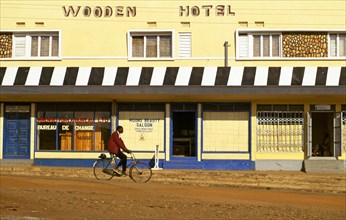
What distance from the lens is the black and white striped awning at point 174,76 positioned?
75.9 ft

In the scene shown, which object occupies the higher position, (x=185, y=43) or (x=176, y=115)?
(x=185, y=43)

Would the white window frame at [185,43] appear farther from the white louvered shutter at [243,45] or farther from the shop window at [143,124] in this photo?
the shop window at [143,124]

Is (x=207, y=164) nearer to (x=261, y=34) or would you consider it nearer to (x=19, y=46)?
(x=261, y=34)

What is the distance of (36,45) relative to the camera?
82.3 feet

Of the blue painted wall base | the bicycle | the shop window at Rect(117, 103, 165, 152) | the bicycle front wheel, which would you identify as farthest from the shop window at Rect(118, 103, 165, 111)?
the bicycle front wheel

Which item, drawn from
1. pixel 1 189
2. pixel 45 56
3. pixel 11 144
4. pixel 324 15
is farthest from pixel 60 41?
pixel 324 15

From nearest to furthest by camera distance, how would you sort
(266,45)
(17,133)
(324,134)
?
1. (266,45)
2. (324,134)
3. (17,133)

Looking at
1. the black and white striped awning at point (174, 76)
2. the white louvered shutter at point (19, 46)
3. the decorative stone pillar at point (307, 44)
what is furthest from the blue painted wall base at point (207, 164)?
the white louvered shutter at point (19, 46)

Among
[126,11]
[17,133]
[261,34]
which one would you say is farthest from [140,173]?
[261,34]

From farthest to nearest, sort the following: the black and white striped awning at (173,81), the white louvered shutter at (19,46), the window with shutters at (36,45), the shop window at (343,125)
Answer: the white louvered shutter at (19,46) < the window with shutters at (36,45) < the shop window at (343,125) < the black and white striped awning at (173,81)

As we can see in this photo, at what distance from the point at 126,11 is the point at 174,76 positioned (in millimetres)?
3424

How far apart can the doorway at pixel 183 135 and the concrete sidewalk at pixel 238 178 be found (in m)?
1.92

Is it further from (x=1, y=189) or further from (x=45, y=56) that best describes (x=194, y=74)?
(x=1, y=189)

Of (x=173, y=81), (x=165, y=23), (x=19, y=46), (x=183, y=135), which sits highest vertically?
(x=165, y=23)
